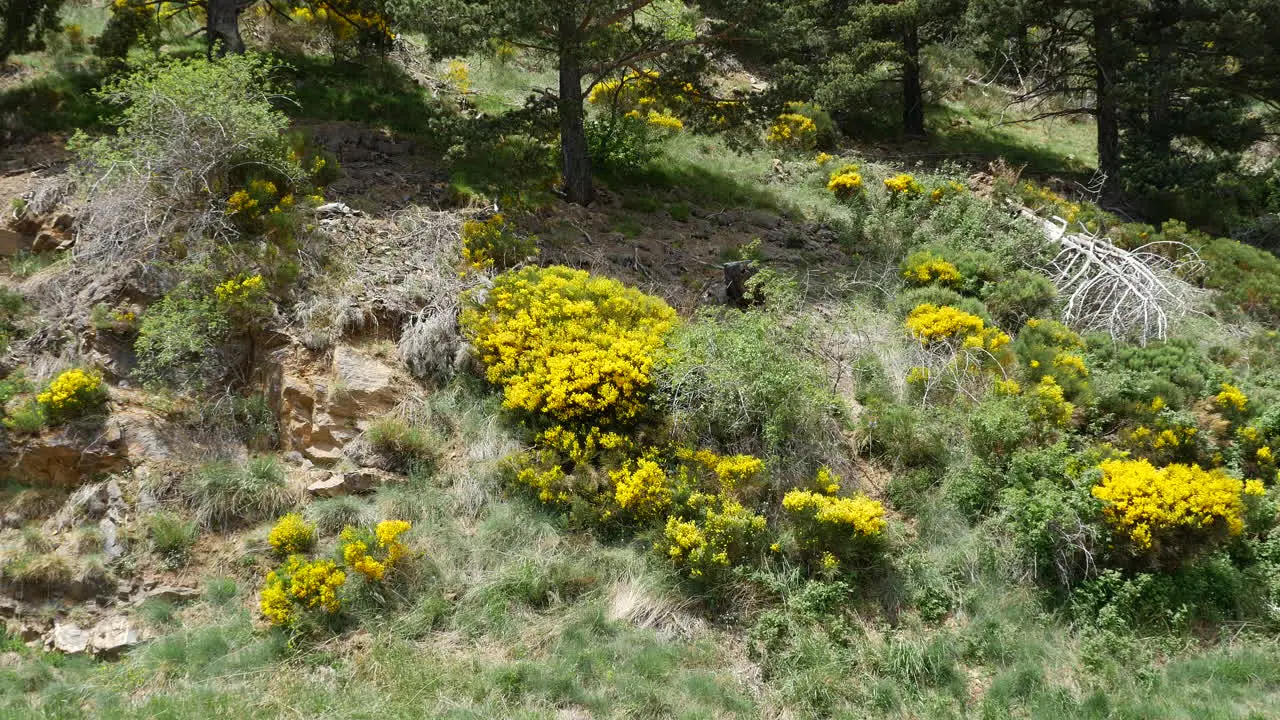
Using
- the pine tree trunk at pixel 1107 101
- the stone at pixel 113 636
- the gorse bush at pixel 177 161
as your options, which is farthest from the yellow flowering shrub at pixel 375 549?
the pine tree trunk at pixel 1107 101

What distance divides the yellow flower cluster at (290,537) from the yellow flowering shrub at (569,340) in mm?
1717

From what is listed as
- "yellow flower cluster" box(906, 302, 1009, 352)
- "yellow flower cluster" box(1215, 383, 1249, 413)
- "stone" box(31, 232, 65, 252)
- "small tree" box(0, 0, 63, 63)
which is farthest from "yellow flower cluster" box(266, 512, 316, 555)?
"small tree" box(0, 0, 63, 63)

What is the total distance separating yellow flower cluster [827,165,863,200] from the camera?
1111cm

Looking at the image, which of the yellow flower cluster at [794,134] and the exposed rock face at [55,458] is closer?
the exposed rock face at [55,458]

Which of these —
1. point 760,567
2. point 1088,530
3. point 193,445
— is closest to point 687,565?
point 760,567

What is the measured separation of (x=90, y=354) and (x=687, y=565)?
5.08m

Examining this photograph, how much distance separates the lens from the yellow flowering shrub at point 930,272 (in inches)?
333

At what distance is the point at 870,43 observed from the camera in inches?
513

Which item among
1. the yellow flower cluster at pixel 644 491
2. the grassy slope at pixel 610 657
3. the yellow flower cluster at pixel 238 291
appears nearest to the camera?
the grassy slope at pixel 610 657

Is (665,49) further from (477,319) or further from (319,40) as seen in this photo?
(319,40)

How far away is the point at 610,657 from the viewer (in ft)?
17.7

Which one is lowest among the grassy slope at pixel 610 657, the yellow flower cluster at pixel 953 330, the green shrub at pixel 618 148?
the grassy slope at pixel 610 657

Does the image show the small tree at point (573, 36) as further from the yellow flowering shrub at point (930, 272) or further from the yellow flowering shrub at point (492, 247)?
the yellow flowering shrub at point (930, 272)

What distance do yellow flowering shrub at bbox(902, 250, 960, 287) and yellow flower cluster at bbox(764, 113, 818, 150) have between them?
5034 millimetres
